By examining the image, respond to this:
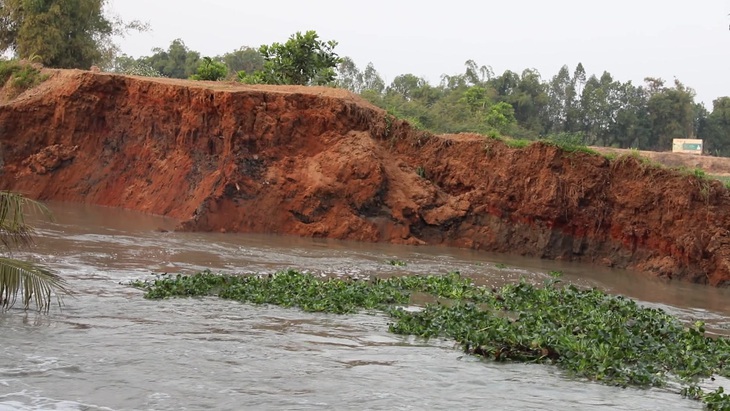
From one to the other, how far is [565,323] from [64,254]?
8.43 metres

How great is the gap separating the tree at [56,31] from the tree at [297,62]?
8229mm

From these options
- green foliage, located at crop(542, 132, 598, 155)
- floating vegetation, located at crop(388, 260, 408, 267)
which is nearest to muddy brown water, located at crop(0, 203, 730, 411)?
floating vegetation, located at crop(388, 260, 408, 267)

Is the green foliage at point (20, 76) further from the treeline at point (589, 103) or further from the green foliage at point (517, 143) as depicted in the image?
the treeline at point (589, 103)

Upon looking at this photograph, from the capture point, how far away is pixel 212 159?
22359 millimetres

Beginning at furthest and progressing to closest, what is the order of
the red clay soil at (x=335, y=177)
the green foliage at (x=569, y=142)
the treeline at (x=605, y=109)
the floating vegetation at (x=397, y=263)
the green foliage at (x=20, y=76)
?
the treeline at (x=605, y=109)
the green foliage at (x=20, y=76)
the green foliage at (x=569, y=142)
the red clay soil at (x=335, y=177)
the floating vegetation at (x=397, y=263)

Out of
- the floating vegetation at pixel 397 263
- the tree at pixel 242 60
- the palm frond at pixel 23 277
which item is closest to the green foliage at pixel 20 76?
the floating vegetation at pixel 397 263

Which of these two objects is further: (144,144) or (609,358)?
(144,144)

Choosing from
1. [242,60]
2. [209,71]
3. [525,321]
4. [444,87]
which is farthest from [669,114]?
[525,321]

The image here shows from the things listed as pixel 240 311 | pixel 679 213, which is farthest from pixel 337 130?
pixel 240 311

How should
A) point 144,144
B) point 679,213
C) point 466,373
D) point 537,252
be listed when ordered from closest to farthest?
point 466,373, point 679,213, point 537,252, point 144,144

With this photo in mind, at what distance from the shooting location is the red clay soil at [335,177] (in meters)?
19.9

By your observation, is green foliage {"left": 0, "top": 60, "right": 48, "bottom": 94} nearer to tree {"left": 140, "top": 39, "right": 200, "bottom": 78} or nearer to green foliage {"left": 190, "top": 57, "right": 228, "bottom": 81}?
green foliage {"left": 190, "top": 57, "right": 228, "bottom": 81}

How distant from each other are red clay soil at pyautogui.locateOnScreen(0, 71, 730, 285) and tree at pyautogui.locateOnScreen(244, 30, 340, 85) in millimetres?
4602

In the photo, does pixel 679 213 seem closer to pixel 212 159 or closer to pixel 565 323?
pixel 565 323
